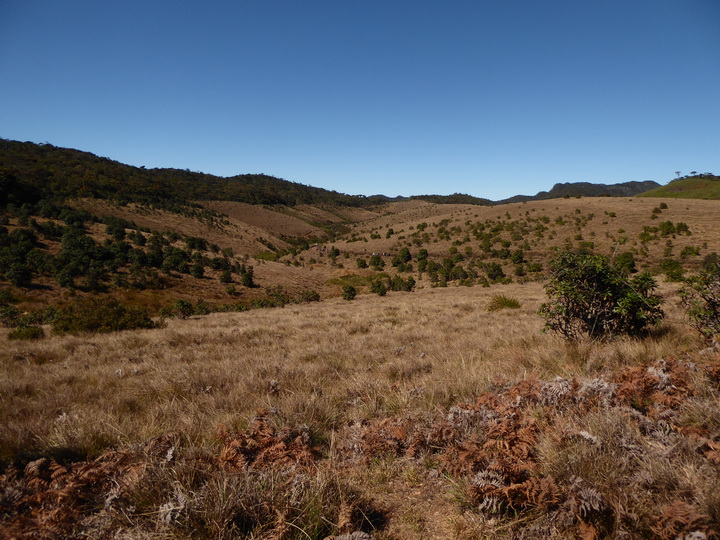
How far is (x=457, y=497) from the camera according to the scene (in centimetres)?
219

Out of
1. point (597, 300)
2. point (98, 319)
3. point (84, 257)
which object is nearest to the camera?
point (597, 300)

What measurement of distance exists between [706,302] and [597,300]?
143 cm

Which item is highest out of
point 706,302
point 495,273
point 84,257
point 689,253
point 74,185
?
point 74,185

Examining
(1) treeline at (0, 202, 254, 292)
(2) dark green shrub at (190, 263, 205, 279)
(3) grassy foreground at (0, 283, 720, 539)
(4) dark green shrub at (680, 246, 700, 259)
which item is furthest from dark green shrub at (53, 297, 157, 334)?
(4) dark green shrub at (680, 246, 700, 259)

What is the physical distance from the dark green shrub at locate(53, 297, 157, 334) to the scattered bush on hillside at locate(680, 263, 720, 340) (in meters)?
16.6

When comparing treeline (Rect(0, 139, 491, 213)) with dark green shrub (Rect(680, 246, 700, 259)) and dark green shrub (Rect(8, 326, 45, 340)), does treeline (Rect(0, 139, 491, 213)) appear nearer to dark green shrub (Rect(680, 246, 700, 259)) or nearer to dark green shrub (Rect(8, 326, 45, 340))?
dark green shrub (Rect(8, 326, 45, 340))

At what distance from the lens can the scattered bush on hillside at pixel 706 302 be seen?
4820mm

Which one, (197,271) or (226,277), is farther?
(226,277)

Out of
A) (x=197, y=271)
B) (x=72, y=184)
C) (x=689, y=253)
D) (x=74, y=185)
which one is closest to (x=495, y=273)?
(x=689, y=253)

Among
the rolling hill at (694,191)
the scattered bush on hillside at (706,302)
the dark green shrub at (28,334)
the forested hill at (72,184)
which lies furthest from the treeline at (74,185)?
the rolling hill at (694,191)

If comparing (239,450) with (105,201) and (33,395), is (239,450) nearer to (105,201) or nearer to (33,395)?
(33,395)

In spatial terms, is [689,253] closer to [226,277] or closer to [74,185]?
[226,277]

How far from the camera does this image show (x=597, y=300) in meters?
6.23

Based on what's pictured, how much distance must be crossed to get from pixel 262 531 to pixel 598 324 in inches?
269
